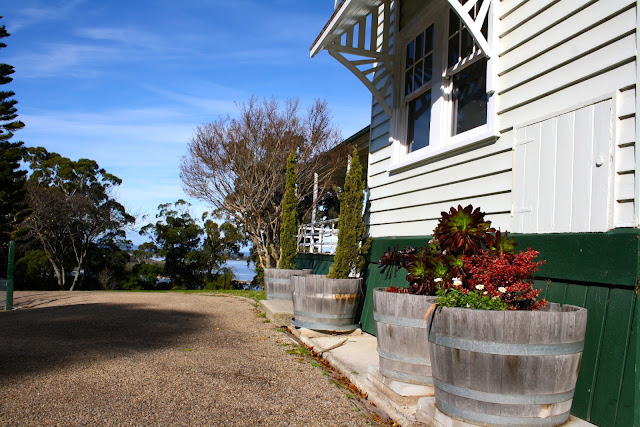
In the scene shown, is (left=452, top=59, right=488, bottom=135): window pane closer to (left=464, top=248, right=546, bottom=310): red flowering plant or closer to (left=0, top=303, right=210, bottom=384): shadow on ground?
(left=464, top=248, right=546, bottom=310): red flowering plant

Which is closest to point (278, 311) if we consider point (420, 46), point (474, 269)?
point (420, 46)

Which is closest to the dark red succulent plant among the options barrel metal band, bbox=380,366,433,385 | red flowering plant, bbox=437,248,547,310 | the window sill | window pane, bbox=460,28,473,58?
red flowering plant, bbox=437,248,547,310

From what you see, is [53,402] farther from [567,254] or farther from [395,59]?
[395,59]

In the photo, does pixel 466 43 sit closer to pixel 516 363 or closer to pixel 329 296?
pixel 329 296

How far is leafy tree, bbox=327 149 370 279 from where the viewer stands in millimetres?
6602

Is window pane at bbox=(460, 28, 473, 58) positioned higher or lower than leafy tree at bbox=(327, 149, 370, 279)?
higher

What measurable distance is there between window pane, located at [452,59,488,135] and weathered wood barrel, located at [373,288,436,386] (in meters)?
2.13

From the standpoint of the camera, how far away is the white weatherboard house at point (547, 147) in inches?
122

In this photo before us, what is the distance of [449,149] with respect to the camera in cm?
524

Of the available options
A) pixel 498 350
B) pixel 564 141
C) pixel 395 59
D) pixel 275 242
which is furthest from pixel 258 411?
pixel 275 242

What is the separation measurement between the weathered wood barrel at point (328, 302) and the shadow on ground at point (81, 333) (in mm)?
1681

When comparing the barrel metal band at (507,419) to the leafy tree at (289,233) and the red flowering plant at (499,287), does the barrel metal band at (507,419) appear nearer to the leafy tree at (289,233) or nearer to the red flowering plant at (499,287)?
the red flowering plant at (499,287)

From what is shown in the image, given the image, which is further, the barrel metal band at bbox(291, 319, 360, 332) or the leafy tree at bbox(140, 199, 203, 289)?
the leafy tree at bbox(140, 199, 203, 289)

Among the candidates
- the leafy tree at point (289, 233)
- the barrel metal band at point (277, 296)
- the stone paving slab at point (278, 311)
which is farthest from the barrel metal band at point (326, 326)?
the leafy tree at point (289, 233)
